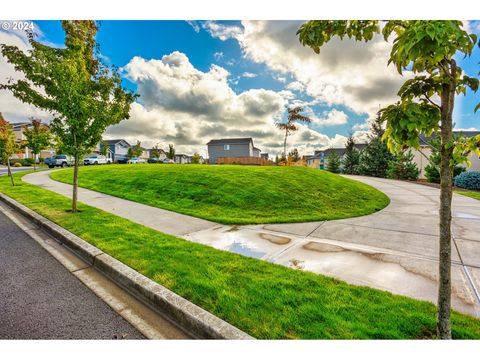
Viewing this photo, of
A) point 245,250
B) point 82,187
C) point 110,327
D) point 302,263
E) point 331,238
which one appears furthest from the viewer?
point 82,187

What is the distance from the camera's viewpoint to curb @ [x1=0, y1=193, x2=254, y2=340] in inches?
85.9

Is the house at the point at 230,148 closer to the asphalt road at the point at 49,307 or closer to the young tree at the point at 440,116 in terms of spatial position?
the asphalt road at the point at 49,307

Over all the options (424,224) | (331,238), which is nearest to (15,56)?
(331,238)

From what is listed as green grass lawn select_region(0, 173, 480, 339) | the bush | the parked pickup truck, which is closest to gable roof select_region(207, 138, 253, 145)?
the parked pickup truck

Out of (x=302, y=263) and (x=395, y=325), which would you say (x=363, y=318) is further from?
(x=302, y=263)

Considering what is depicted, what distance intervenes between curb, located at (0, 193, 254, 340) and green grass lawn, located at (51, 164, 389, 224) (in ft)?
10.2

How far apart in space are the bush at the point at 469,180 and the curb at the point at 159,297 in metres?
20.3

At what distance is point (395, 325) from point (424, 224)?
189 inches

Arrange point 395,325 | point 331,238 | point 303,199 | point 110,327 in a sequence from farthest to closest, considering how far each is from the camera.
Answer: point 303,199
point 331,238
point 110,327
point 395,325

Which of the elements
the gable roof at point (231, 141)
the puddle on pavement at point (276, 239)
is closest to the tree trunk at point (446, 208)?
the puddle on pavement at point (276, 239)

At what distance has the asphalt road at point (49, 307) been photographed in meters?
2.28

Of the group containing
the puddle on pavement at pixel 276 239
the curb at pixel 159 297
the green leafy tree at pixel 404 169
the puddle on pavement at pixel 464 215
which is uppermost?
the green leafy tree at pixel 404 169

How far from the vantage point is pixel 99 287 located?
310 centimetres

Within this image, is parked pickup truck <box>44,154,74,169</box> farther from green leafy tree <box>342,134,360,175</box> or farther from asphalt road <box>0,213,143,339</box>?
green leafy tree <box>342,134,360,175</box>
